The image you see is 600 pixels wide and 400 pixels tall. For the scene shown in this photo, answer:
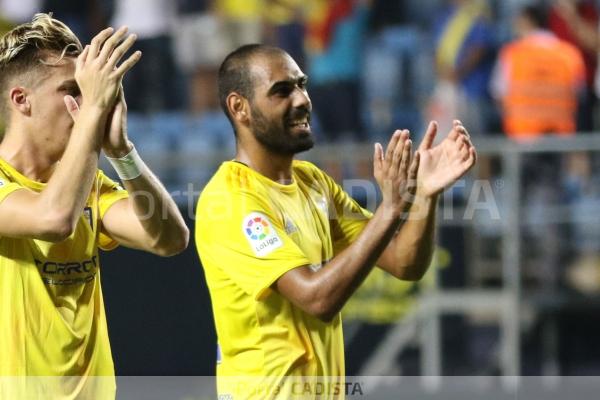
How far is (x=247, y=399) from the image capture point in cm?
455

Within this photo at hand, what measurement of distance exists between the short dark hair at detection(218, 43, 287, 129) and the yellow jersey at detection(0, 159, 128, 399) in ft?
3.31

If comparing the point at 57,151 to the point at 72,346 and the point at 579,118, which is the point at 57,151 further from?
the point at 579,118

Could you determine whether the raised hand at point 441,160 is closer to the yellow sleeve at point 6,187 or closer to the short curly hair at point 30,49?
the short curly hair at point 30,49

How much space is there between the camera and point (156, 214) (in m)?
4.25

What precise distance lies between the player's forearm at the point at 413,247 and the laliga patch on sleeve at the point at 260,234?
0.54 m

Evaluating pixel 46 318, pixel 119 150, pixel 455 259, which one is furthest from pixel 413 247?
pixel 455 259

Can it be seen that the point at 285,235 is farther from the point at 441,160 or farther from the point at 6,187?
the point at 6,187

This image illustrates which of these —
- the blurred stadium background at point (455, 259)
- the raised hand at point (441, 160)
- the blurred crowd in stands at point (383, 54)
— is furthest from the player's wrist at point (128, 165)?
the blurred crowd in stands at point (383, 54)

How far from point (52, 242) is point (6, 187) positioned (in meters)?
0.25

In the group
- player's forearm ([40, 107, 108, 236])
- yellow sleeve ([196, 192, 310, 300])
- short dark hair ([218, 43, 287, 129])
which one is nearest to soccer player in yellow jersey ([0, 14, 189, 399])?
player's forearm ([40, 107, 108, 236])

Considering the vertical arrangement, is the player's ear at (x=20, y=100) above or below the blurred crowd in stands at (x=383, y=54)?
below

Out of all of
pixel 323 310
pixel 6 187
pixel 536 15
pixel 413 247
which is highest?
pixel 536 15

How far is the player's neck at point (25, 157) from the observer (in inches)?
166

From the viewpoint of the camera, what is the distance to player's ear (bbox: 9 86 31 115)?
420 cm
